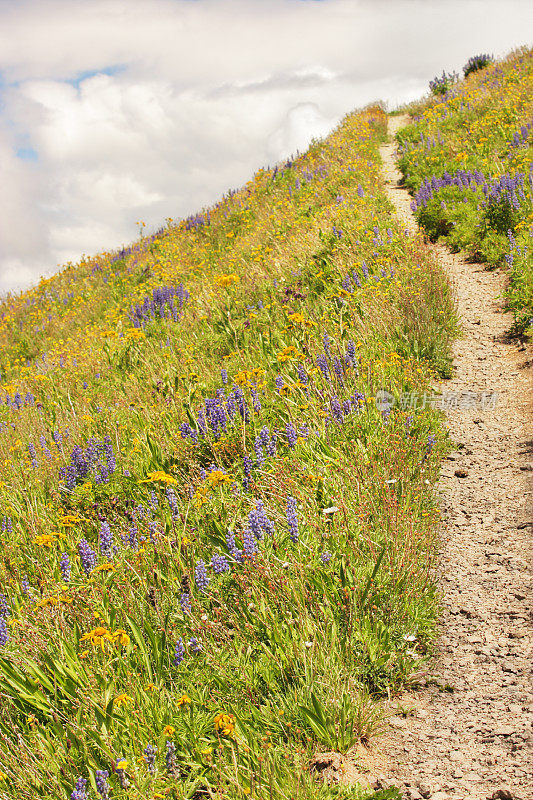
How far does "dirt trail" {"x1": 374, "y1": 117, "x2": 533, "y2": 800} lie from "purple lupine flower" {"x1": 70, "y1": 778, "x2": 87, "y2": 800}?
1347 millimetres

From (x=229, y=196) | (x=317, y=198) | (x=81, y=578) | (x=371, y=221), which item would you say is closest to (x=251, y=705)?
(x=81, y=578)

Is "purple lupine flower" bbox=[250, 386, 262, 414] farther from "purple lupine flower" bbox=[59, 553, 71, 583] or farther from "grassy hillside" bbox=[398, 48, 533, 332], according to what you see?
"grassy hillside" bbox=[398, 48, 533, 332]

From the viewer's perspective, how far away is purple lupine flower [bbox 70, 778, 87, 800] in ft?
7.25

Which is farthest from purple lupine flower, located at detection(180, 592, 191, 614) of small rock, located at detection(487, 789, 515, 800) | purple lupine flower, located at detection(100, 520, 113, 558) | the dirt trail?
small rock, located at detection(487, 789, 515, 800)

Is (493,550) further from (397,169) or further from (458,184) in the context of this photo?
(397,169)

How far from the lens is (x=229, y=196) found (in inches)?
754

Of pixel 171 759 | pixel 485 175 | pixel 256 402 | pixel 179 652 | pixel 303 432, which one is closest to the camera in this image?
pixel 171 759

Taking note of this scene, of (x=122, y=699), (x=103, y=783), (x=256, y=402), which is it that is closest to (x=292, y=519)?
(x=122, y=699)

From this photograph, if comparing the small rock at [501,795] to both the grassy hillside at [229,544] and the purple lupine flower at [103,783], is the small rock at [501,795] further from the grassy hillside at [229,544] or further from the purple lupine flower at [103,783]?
the purple lupine flower at [103,783]

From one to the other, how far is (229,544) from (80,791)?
144cm

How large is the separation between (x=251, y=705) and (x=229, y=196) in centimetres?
1867

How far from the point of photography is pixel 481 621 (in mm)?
3371

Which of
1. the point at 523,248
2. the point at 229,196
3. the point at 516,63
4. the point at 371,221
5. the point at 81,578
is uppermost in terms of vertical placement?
the point at 516,63

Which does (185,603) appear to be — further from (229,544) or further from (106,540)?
(106,540)
